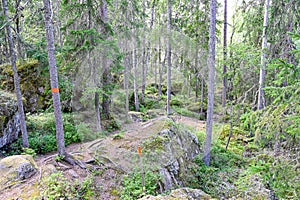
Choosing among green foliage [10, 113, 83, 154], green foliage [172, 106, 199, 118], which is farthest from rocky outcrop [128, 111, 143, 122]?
green foliage [10, 113, 83, 154]

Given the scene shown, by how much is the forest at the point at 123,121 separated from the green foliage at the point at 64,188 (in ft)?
0.08

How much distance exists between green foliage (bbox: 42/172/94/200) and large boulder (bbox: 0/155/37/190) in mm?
673

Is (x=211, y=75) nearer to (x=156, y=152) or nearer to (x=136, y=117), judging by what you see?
(x=156, y=152)

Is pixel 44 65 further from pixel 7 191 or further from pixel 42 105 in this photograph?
pixel 7 191

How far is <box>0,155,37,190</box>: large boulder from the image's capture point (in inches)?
191

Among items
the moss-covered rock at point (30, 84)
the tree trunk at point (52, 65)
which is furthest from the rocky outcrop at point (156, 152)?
the moss-covered rock at point (30, 84)

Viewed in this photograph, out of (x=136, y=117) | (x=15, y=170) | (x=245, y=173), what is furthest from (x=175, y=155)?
(x=136, y=117)

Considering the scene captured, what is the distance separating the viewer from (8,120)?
26.1 ft

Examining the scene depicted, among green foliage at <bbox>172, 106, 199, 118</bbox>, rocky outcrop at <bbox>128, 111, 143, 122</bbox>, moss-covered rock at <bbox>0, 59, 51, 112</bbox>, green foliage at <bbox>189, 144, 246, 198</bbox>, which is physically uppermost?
moss-covered rock at <bbox>0, 59, 51, 112</bbox>

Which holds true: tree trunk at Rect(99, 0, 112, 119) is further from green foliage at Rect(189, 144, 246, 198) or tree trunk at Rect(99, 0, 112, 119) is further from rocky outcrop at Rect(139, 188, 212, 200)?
rocky outcrop at Rect(139, 188, 212, 200)

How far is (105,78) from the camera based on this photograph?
966 cm

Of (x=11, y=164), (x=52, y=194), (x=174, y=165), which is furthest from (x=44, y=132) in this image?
(x=174, y=165)

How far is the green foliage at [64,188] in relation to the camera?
445 cm

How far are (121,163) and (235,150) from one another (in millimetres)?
6327
